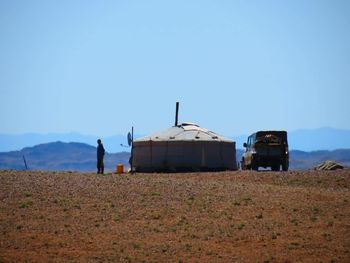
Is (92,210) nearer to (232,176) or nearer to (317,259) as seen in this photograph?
(317,259)

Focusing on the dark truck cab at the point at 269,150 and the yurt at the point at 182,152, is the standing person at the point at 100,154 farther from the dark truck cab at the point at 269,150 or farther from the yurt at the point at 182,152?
the dark truck cab at the point at 269,150

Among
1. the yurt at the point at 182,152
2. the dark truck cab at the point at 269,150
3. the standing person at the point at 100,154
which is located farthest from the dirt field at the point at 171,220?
the yurt at the point at 182,152

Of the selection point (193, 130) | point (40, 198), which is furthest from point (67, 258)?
point (193, 130)

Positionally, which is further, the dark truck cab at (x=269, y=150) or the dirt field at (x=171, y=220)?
the dark truck cab at (x=269, y=150)

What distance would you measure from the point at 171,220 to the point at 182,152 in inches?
790

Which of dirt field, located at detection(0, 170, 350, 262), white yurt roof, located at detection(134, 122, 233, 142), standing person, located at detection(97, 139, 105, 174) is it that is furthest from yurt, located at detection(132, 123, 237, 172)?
dirt field, located at detection(0, 170, 350, 262)


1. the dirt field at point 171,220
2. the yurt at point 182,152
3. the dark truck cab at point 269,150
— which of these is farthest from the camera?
the yurt at point 182,152

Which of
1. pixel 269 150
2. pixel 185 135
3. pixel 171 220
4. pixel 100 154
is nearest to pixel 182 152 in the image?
pixel 185 135

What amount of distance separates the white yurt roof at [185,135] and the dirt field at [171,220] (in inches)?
490

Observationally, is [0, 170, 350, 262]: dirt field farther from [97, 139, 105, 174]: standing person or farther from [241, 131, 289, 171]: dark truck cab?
[241, 131, 289, 171]: dark truck cab

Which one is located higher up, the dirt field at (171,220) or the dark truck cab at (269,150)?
the dark truck cab at (269,150)

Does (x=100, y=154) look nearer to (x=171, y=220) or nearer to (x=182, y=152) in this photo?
(x=182, y=152)

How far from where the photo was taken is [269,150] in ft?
139

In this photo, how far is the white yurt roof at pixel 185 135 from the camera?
4408 centimetres
